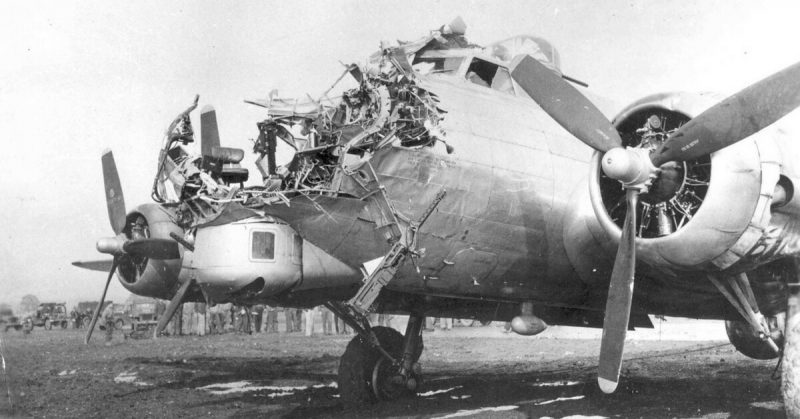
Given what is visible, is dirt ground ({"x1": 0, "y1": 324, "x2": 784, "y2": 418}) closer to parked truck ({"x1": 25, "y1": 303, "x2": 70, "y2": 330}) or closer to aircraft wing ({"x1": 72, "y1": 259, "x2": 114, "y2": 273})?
aircraft wing ({"x1": 72, "y1": 259, "x2": 114, "y2": 273})

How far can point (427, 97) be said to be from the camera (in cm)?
812

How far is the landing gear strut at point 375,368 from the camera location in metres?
9.62

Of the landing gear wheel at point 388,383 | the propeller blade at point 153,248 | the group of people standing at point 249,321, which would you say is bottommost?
the landing gear wheel at point 388,383

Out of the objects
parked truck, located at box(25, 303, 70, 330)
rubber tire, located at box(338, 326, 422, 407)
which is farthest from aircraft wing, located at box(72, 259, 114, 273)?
parked truck, located at box(25, 303, 70, 330)

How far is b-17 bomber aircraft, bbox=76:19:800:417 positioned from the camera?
707 centimetres

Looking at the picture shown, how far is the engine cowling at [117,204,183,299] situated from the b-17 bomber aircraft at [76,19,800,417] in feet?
5.00

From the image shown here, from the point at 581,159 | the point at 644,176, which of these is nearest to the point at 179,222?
the point at 581,159

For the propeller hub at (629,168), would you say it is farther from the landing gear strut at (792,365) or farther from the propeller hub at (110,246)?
the propeller hub at (110,246)

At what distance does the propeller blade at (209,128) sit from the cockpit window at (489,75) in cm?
383

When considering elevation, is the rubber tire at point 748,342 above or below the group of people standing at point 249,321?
below

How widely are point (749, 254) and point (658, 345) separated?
51.7 feet

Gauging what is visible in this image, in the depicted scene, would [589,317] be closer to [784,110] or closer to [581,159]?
[581,159]

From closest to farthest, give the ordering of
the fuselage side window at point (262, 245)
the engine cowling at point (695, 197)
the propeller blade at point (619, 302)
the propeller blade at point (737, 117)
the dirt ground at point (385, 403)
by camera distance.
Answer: the propeller blade at point (737, 117) → the engine cowling at point (695, 197) → the propeller blade at point (619, 302) → the fuselage side window at point (262, 245) → the dirt ground at point (385, 403)

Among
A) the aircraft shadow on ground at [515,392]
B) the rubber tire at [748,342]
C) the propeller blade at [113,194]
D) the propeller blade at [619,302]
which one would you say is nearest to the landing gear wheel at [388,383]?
the aircraft shadow on ground at [515,392]
